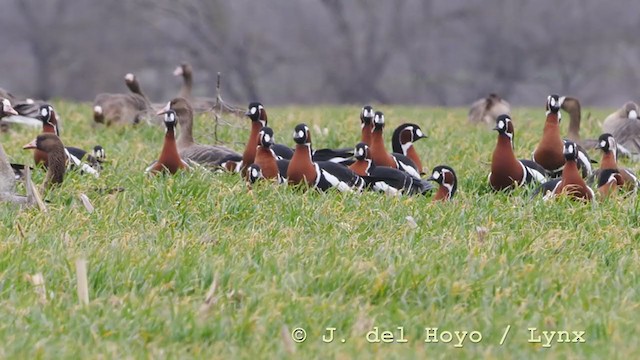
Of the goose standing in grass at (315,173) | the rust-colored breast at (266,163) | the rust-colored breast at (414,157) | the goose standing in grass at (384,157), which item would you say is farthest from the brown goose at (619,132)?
the rust-colored breast at (266,163)

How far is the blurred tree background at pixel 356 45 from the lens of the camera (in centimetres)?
4466

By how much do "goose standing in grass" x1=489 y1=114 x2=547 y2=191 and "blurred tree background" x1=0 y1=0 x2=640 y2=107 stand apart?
3459cm

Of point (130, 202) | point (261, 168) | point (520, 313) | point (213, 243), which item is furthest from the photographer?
point (261, 168)

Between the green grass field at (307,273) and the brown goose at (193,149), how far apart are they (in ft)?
5.44

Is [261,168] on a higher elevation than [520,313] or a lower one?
higher

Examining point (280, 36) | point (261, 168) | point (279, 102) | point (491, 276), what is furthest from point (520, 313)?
point (280, 36)

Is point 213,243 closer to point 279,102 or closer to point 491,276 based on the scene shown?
point 491,276

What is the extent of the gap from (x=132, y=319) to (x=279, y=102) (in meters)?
39.4

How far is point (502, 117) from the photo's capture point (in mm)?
9648

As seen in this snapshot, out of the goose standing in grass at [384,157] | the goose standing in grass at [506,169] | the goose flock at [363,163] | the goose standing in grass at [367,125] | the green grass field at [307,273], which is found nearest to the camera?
the green grass field at [307,273]

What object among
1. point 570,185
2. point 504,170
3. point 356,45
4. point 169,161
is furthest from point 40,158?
point 356,45

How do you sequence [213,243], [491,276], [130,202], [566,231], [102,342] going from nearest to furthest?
[102,342]
[491,276]
[213,243]
[566,231]
[130,202]

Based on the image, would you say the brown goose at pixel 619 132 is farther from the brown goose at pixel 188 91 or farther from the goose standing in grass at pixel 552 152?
the brown goose at pixel 188 91

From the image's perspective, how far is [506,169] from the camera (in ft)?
30.7
